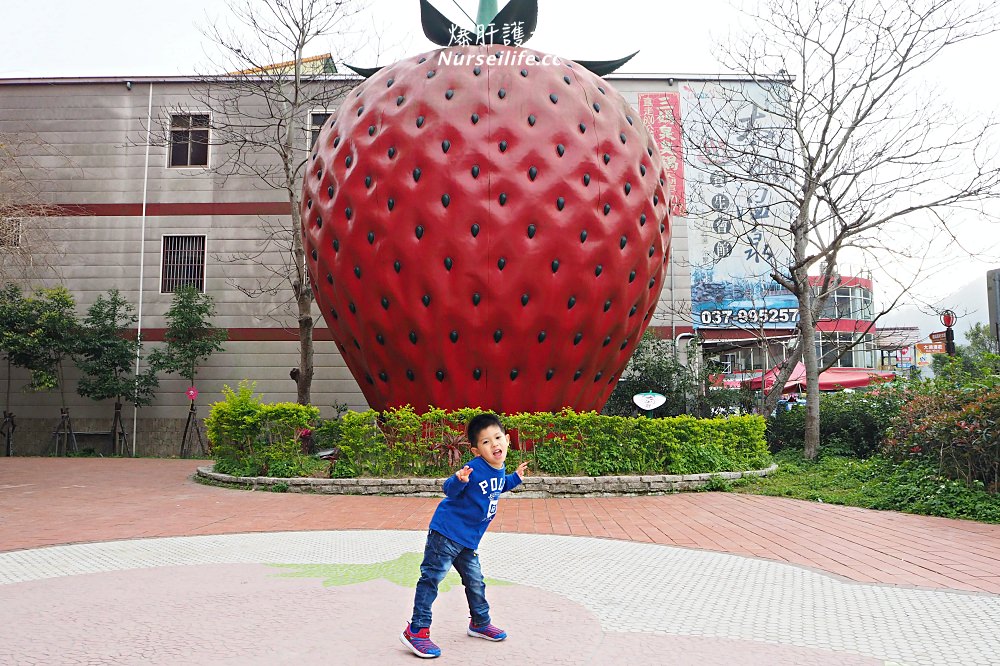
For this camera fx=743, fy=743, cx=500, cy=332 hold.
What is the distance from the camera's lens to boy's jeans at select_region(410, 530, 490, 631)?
308 centimetres

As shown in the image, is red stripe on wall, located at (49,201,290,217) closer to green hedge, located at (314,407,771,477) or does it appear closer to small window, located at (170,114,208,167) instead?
small window, located at (170,114,208,167)

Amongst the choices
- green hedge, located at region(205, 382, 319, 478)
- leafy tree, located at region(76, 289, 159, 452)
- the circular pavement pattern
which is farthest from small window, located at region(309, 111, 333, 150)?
the circular pavement pattern

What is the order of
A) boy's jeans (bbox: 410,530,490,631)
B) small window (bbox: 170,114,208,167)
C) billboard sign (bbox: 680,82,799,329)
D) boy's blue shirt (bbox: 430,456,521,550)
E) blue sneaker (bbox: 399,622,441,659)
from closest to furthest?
blue sneaker (bbox: 399,622,441,659) → boy's jeans (bbox: 410,530,490,631) → boy's blue shirt (bbox: 430,456,521,550) → small window (bbox: 170,114,208,167) → billboard sign (bbox: 680,82,799,329)

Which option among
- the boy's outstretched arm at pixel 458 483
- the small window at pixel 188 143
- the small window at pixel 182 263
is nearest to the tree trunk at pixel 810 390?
the boy's outstretched arm at pixel 458 483

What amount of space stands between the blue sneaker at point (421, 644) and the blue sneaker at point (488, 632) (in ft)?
0.79

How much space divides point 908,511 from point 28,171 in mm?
Result: 19452

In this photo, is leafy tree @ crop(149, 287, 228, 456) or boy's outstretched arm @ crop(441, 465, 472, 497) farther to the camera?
leafy tree @ crop(149, 287, 228, 456)

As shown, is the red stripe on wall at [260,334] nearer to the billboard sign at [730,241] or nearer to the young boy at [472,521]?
the billboard sign at [730,241]

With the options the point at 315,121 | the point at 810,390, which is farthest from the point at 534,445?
the point at 315,121

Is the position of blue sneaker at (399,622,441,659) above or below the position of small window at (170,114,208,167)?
below

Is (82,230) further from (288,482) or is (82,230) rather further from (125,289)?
(288,482)

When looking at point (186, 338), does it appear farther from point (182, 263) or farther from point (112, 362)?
point (182, 263)

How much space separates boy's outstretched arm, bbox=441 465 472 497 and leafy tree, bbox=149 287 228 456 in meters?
14.3

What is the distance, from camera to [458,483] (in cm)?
319
